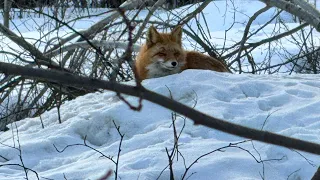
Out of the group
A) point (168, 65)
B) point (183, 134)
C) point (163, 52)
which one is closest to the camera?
point (183, 134)

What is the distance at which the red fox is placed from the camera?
7.48m

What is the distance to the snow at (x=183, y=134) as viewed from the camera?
4.01m

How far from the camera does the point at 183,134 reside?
190 inches

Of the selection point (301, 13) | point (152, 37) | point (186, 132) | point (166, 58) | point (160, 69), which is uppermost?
point (301, 13)

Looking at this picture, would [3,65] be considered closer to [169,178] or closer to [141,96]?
[141,96]

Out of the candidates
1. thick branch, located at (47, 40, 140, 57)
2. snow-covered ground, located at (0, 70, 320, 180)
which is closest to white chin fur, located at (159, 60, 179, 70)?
snow-covered ground, located at (0, 70, 320, 180)

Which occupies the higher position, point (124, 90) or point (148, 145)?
point (124, 90)

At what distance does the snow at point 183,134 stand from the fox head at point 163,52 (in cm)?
88

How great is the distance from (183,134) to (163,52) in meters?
2.92

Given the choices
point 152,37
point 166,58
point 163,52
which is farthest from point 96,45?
point 166,58

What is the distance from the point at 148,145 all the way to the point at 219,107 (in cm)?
110

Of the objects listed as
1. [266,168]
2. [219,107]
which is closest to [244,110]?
[219,107]

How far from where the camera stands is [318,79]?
6.91m

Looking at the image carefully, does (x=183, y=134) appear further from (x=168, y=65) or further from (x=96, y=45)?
(x=96, y=45)
